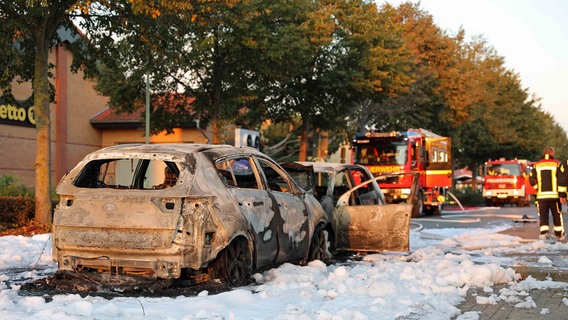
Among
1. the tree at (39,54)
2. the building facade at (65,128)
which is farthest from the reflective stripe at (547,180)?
the building facade at (65,128)

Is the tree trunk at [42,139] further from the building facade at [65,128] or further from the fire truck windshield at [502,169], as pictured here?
the fire truck windshield at [502,169]

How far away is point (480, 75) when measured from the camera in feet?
173

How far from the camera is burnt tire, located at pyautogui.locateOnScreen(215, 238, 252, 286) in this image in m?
8.10

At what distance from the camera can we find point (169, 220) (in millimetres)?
7723

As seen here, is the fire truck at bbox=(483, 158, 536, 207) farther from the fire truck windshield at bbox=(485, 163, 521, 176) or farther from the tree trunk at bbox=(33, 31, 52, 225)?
the tree trunk at bbox=(33, 31, 52, 225)

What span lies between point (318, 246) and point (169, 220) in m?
3.33

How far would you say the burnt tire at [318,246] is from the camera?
1042cm

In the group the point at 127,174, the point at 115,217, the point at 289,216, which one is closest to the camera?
the point at 115,217

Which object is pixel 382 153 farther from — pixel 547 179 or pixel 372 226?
pixel 372 226

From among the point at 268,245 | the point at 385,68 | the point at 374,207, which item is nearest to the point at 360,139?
the point at 385,68

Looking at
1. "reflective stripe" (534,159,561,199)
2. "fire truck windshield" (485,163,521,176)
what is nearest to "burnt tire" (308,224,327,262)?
"reflective stripe" (534,159,561,199)

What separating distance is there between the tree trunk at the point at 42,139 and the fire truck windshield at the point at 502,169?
30.8 m

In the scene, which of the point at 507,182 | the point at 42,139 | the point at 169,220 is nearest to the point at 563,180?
the point at 169,220

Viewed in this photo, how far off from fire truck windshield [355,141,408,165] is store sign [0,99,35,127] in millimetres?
14880
